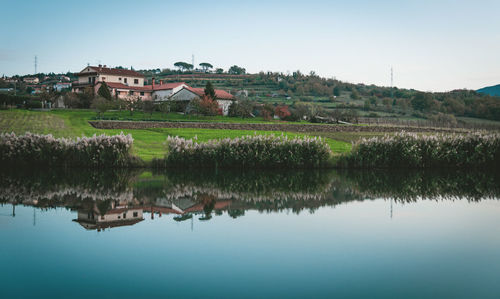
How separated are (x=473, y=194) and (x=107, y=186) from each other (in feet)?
32.2

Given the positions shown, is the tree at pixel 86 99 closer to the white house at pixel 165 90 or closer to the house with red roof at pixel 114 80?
the house with red roof at pixel 114 80

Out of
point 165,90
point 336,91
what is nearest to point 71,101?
point 165,90

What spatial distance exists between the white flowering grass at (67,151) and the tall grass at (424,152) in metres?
8.65

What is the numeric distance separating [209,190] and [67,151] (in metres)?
7.55

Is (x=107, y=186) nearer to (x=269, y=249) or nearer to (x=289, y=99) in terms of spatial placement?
(x=269, y=249)

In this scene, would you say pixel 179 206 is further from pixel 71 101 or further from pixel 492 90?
pixel 492 90

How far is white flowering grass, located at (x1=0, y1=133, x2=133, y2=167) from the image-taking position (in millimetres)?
16125

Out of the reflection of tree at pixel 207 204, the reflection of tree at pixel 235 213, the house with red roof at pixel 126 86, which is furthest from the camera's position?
the house with red roof at pixel 126 86

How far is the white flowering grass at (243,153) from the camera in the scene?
54.3ft

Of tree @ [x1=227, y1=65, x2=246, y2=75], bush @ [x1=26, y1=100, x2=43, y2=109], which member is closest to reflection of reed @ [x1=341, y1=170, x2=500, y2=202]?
bush @ [x1=26, y1=100, x2=43, y2=109]

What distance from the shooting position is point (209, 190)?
456 inches

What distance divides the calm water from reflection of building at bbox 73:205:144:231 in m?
0.04

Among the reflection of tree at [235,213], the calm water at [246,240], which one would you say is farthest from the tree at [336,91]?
the reflection of tree at [235,213]

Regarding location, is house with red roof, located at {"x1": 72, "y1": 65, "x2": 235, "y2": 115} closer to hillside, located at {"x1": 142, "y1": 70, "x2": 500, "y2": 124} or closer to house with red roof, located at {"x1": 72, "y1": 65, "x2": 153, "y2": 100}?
house with red roof, located at {"x1": 72, "y1": 65, "x2": 153, "y2": 100}
